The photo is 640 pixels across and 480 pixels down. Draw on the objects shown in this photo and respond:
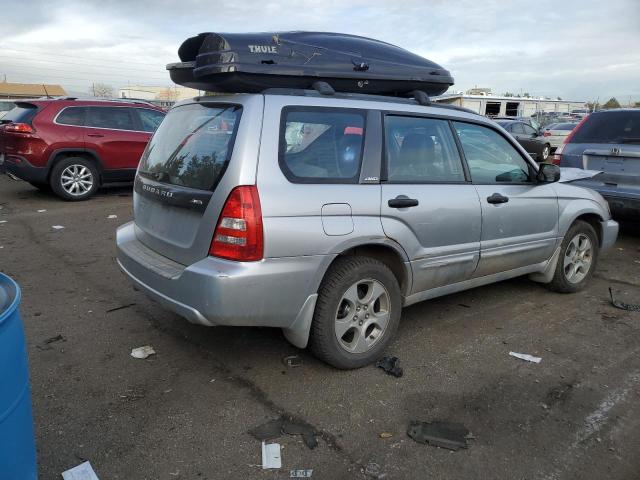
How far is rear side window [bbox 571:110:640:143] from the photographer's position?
21.7 feet

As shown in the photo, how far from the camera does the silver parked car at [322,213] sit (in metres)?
2.91

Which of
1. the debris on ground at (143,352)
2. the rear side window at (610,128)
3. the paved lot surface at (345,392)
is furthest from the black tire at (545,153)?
the debris on ground at (143,352)

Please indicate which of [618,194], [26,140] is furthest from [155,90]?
[618,194]

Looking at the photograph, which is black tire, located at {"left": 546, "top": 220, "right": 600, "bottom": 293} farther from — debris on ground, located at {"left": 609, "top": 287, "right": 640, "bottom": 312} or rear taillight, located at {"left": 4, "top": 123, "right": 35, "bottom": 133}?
rear taillight, located at {"left": 4, "top": 123, "right": 35, "bottom": 133}

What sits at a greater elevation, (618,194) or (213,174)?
(213,174)

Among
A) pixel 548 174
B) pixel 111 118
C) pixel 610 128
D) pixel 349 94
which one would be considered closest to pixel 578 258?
pixel 548 174

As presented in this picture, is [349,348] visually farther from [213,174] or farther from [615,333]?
[615,333]

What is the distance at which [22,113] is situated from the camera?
30.0 feet

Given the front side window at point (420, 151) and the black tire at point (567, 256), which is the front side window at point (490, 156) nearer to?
the front side window at point (420, 151)

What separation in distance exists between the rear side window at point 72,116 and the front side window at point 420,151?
7689mm

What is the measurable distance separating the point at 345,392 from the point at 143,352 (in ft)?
4.93

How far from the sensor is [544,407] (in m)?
3.10

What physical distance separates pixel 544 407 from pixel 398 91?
251 centimetres

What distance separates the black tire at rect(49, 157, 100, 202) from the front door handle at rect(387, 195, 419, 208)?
25.8 ft
